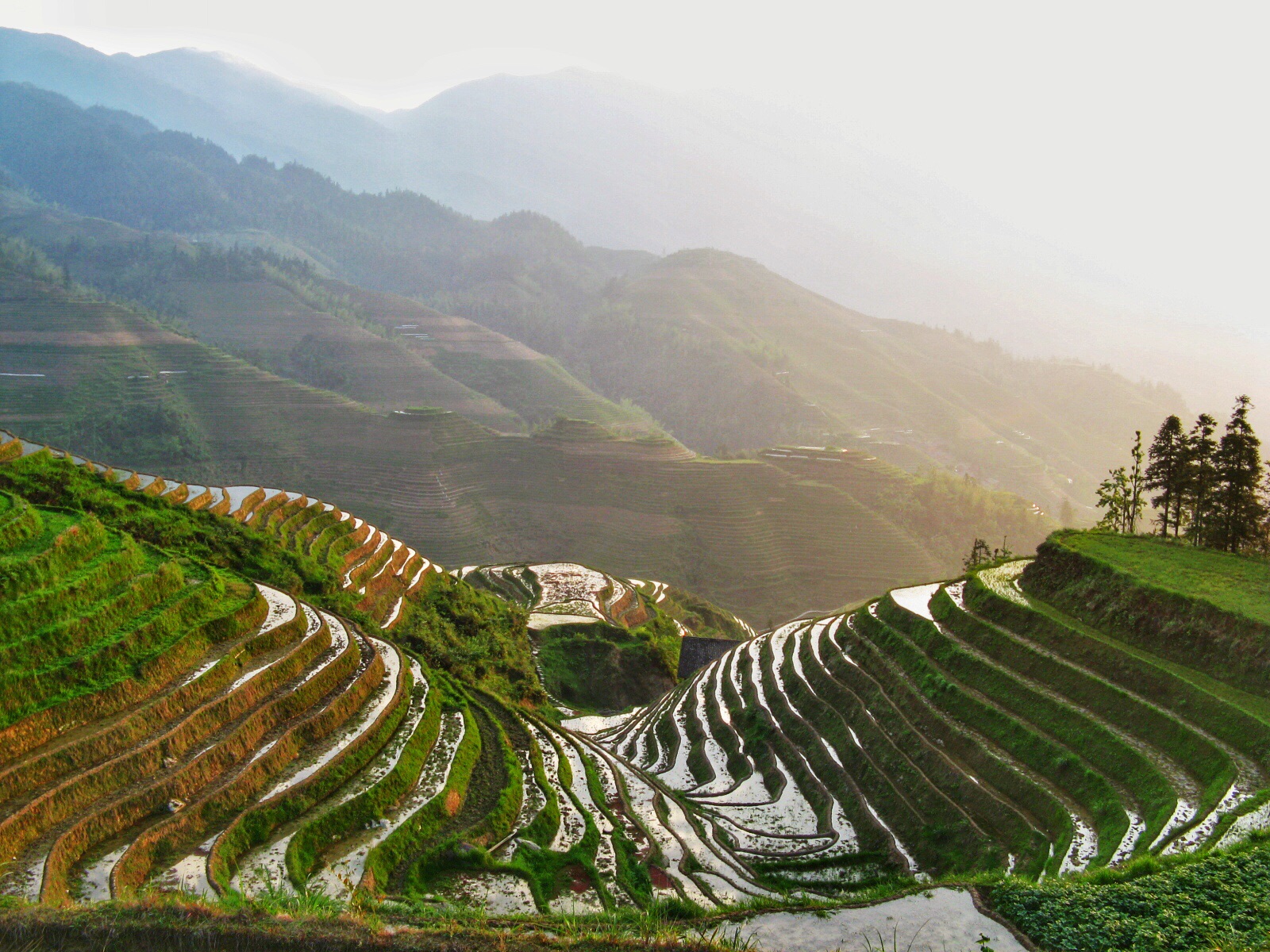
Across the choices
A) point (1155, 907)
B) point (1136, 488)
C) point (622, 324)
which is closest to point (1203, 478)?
point (1136, 488)

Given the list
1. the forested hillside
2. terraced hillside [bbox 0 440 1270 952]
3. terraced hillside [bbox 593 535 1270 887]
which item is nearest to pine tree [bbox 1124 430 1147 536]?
terraced hillside [bbox 0 440 1270 952]

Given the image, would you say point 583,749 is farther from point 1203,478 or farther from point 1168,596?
point 1203,478

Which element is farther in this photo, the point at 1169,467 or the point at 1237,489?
the point at 1169,467

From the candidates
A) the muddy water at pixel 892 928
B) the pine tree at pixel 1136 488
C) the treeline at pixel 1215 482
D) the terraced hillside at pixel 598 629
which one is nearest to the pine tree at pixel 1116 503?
the pine tree at pixel 1136 488

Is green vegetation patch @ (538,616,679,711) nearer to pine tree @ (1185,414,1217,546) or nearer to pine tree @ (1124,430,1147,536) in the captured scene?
pine tree @ (1124,430,1147,536)

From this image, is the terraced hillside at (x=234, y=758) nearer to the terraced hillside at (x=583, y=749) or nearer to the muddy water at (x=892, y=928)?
the terraced hillside at (x=583, y=749)

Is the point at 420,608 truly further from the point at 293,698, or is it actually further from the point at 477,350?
the point at 477,350

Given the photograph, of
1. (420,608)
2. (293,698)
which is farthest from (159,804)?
(420,608)
